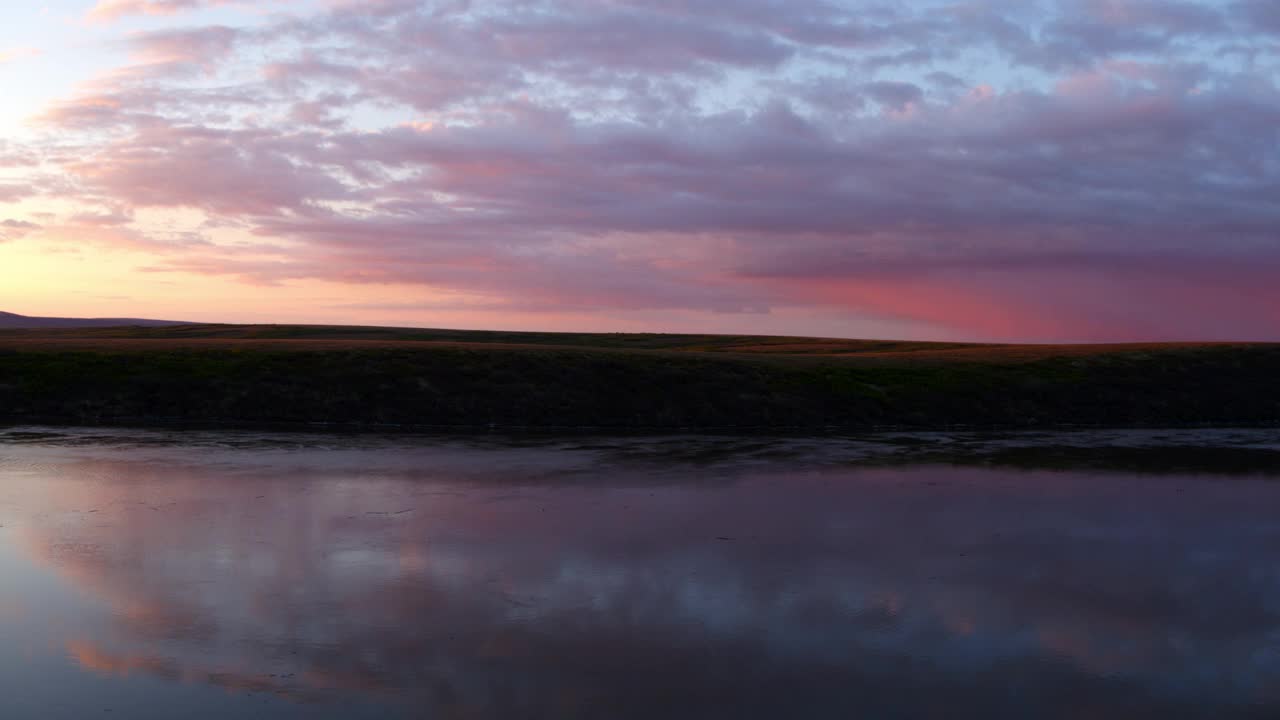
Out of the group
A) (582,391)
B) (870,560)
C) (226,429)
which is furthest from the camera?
(582,391)

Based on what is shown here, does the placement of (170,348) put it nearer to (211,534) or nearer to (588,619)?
(211,534)

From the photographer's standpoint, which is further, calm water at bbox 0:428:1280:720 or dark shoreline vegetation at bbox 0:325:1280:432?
dark shoreline vegetation at bbox 0:325:1280:432

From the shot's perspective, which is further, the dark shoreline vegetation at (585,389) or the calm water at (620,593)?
the dark shoreline vegetation at (585,389)

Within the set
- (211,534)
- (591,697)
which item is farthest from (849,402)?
(591,697)

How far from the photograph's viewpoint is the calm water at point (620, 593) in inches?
460

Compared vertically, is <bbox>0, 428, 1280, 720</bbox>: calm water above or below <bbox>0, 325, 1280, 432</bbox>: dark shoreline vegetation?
below

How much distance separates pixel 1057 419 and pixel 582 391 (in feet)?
77.9

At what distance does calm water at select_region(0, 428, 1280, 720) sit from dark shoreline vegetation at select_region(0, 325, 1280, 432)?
51.8ft

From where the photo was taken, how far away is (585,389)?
49.8 meters

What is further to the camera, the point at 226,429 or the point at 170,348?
the point at 170,348

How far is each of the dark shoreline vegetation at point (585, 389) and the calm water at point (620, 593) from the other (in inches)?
621

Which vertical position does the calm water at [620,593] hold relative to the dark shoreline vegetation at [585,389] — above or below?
below

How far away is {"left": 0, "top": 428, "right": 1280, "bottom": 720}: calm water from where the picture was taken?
11680 mm

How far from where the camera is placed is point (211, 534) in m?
19.5
